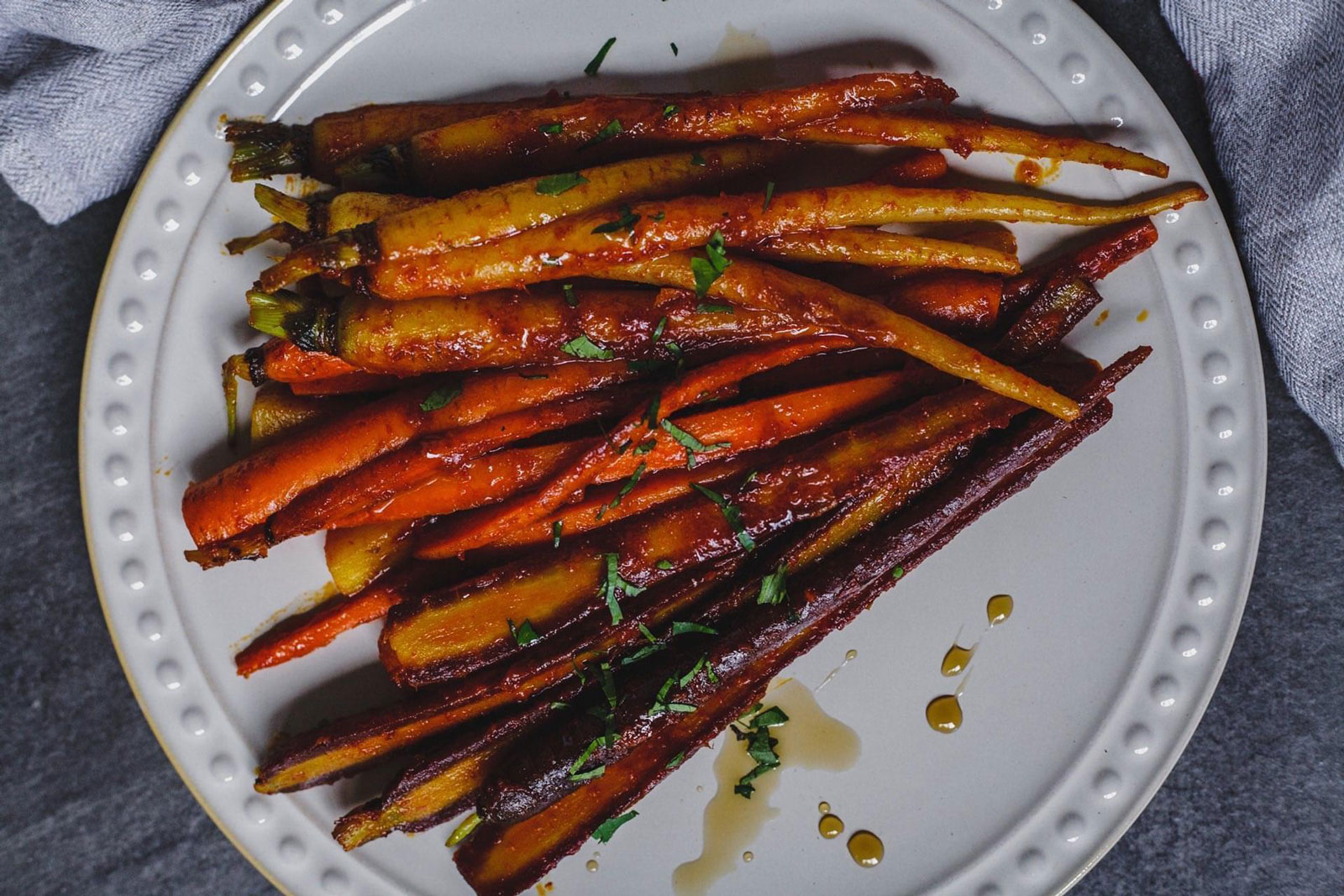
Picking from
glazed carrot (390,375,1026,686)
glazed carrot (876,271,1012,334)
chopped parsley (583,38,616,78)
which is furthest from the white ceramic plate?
glazed carrot (390,375,1026,686)

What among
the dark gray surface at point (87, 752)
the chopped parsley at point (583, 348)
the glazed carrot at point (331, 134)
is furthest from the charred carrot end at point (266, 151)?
the chopped parsley at point (583, 348)

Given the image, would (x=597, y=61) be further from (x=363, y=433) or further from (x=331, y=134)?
(x=363, y=433)

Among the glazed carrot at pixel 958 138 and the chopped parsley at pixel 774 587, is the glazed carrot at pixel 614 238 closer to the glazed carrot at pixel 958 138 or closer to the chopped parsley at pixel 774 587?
the glazed carrot at pixel 958 138

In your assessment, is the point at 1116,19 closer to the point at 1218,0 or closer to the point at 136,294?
the point at 1218,0

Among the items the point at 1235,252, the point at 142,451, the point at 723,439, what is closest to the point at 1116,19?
the point at 1235,252

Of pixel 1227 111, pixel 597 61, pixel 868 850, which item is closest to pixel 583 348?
pixel 597 61

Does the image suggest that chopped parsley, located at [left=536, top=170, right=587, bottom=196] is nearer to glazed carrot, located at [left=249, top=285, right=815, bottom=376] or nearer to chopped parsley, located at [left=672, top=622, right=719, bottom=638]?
glazed carrot, located at [left=249, top=285, right=815, bottom=376]
